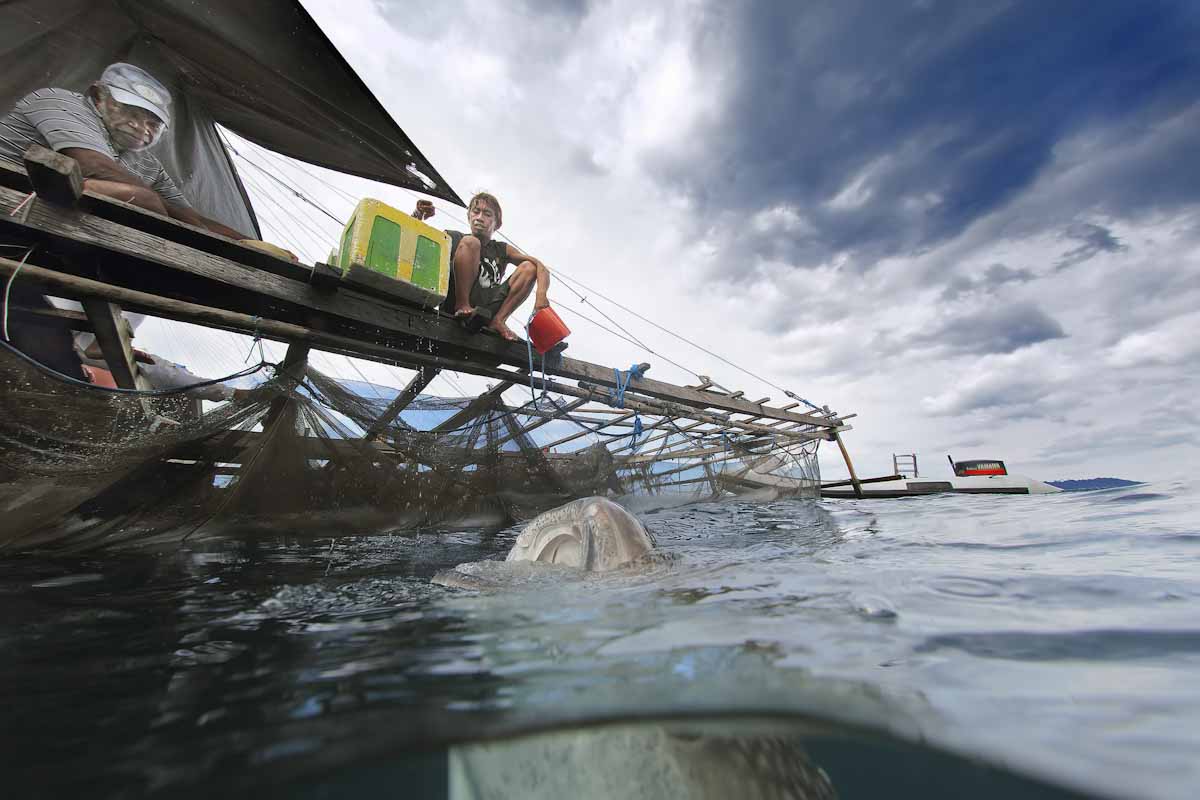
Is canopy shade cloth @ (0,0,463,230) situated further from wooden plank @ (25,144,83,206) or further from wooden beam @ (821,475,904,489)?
wooden beam @ (821,475,904,489)

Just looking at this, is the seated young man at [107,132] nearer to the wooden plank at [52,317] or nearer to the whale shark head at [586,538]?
the wooden plank at [52,317]

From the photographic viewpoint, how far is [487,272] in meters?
5.41

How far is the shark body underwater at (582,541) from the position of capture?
90.6 inches

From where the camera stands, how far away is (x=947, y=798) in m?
1.03

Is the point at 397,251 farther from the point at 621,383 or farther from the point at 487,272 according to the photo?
the point at 621,383

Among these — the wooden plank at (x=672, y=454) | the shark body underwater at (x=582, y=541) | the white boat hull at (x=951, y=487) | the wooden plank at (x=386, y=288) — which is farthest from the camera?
the white boat hull at (x=951, y=487)

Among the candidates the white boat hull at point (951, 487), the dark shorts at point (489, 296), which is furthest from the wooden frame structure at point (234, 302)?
the white boat hull at point (951, 487)

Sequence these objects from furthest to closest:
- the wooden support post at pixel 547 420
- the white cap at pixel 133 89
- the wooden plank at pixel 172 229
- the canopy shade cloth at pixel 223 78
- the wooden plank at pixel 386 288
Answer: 1. the wooden support post at pixel 547 420
2. the canopy shade cloth at pixel 223 78
3. the white cap at pixel 133 89
4. the wooden plank at pixel 386 288
5. the wooden plank at pixel 172 229

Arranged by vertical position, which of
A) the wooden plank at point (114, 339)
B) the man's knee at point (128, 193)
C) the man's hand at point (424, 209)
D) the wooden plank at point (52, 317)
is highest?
the man's hand at point (424, 209)

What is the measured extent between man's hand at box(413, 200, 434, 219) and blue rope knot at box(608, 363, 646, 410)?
320 cm

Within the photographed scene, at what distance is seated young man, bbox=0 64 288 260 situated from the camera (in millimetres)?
3207

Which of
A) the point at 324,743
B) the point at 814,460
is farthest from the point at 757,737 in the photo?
the point at 814,460

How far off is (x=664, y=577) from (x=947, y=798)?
1.22 meters

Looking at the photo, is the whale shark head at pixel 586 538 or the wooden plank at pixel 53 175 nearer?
the whale shark head at pixel 586 538
